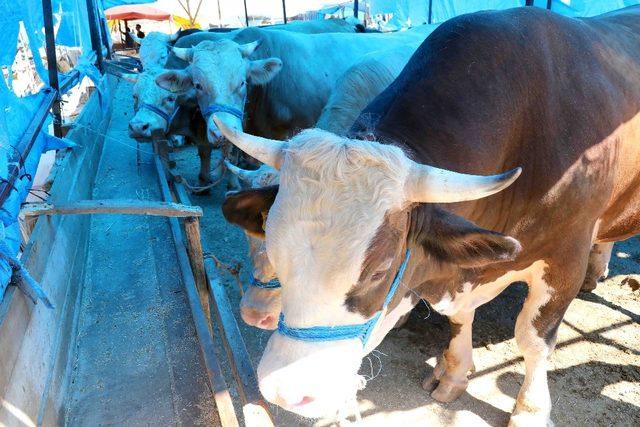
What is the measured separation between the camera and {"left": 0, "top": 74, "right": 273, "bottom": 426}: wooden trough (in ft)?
6.38

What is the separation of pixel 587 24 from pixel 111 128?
7.06 m

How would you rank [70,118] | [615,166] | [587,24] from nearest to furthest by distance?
[615,166] < [587,24] < [70,118]

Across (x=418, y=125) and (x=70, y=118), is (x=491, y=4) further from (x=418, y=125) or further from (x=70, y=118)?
(x=418, y=125)

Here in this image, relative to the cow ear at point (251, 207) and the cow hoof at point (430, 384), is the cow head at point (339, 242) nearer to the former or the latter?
the cow ear at point (251, 207)

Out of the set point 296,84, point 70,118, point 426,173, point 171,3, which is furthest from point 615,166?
point 171,3

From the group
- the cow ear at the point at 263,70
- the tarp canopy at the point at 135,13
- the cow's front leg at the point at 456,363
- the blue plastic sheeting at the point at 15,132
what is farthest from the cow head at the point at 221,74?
the tarp canopy at the point at 135,13

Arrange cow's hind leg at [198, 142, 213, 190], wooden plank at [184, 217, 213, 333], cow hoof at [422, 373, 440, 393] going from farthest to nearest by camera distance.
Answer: cow's hind leg at [198, 142, 213, 190] < cow hoof at [422, 373, 440, 393] < wooden plank at [184, 217, 213, 333]

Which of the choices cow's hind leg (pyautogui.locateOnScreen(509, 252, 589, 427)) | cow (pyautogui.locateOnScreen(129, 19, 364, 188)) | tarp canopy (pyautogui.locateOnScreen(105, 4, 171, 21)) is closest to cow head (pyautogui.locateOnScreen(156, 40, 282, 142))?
cow (pyautogui.locateOnScreen(129, 19, 364, 188))

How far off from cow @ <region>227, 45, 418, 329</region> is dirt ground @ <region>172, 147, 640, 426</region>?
106 cm

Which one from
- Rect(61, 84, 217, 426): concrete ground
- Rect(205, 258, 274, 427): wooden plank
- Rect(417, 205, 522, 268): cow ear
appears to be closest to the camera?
Rect(417, 205, 522, 268): cow ear

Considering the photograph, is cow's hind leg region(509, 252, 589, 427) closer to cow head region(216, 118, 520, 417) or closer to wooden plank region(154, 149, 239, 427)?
cow head region(216, 118, 520, 417)

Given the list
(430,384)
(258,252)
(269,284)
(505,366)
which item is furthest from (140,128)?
(505,366)

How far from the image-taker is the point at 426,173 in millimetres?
1708

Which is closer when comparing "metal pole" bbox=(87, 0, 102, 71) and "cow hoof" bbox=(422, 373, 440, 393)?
"cow hoof" bbox=(422, 373, 440, 393)
